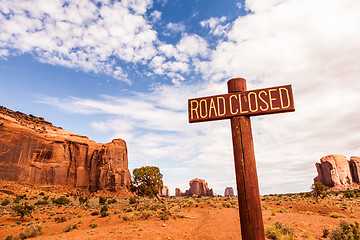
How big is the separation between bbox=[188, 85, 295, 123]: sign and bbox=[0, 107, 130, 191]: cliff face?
219 ft

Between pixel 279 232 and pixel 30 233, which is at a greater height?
pixel 279 232

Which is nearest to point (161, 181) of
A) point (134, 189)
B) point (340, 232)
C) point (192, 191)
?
point (134, 189)

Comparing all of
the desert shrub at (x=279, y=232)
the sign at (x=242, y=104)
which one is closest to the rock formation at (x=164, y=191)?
the desert shrub at (x=279, y=232)

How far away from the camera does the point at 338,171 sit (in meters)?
90.1

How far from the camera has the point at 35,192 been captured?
51.0 metres

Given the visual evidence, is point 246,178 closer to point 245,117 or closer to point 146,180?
point 245,117

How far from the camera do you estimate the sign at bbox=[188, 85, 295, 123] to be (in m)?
3.52

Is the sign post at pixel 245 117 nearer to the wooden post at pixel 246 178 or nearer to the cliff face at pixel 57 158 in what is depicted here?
the wooden post at pixel 246 178

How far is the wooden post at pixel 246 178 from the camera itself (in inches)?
126

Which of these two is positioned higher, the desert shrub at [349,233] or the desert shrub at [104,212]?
the desert shrub at [349,233]

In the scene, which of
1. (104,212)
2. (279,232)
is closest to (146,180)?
(104,212)

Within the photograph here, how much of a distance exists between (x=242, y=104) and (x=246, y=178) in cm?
128

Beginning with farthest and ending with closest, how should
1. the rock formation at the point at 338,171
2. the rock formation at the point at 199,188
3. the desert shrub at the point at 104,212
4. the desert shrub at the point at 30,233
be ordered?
the rock formation at the point at 199,188 < the rock formation at the point at 338,171 < the desert shrub at the point at 104,212 < the desert shrub at the point at 30,233

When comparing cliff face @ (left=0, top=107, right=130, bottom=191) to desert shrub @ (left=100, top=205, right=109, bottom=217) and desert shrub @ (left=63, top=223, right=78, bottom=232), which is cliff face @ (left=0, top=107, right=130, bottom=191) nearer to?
desert shrub @ (left=100, top=205, right=109, bottom=217)
